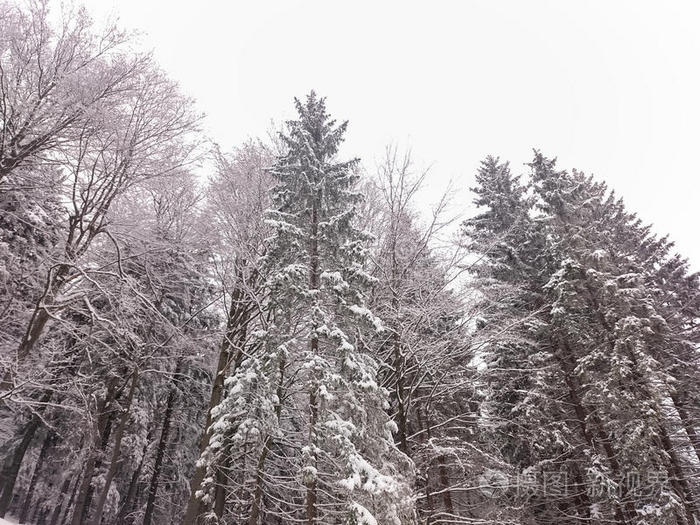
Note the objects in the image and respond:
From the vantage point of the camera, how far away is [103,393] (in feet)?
50.3

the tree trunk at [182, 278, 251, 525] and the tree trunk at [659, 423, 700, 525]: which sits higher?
the tree trunk at [182, 278, 251, 525]

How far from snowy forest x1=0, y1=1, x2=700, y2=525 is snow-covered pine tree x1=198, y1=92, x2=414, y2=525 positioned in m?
0.06

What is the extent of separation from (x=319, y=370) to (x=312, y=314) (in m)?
1.29

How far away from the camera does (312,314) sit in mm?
9016

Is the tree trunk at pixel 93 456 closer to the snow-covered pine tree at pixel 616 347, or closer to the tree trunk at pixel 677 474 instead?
the snow-covered pine tree at pixel 616 347

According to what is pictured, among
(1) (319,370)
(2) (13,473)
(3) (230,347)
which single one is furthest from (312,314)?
(2) (13,473)

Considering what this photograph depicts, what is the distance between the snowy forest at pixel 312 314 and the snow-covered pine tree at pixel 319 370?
0.21ft

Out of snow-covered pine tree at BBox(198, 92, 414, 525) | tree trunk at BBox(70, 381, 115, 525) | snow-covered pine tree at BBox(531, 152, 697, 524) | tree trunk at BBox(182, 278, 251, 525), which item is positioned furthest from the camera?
tree trunk at BBox(70, 381, 115, 525)

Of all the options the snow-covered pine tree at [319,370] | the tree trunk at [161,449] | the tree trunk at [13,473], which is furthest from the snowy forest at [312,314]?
the tree trunk at [13,473]

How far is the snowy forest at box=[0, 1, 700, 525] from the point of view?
788cm

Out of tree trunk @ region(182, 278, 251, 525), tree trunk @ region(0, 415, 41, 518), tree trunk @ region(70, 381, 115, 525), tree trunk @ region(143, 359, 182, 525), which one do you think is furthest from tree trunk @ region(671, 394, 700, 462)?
tree trunk @ region(0, 415, 41, 518)

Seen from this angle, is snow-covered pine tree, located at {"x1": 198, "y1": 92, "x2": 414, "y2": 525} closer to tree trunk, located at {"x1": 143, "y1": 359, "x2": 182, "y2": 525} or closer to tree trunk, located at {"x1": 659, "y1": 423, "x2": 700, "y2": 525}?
tree trunk, located at {"x1": 659, "y1": 423, "x2": 700, "y2": 525}

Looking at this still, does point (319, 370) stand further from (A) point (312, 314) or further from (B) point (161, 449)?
(B) point (161, 449)

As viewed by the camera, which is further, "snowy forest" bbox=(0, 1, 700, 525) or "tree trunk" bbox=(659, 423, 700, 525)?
"tree trunk" bbox=(659, 423, 700, 525)
